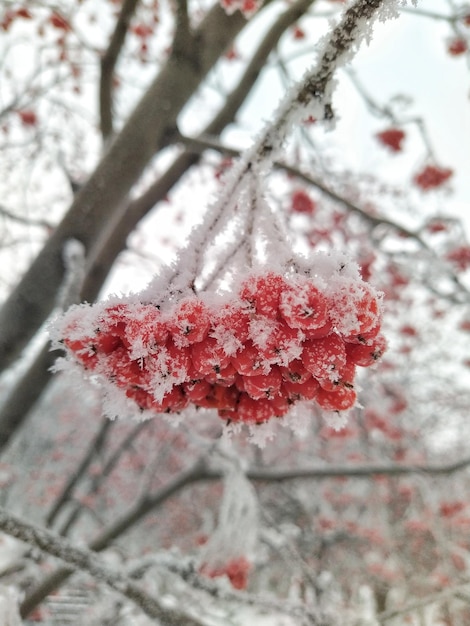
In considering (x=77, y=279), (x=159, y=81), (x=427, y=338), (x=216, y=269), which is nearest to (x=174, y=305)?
(x=216, y=269)

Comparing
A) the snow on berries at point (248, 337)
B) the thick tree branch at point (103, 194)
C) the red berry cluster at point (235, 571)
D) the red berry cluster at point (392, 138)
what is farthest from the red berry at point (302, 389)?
the red berry cluster at point (392, 138)

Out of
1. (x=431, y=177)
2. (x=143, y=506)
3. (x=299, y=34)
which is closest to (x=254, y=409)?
(x=143, y=506)

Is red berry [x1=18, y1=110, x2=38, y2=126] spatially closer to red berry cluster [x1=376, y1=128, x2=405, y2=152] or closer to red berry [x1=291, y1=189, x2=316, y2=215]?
red berry [x1=291, y1=189, x2=316, y2=215]

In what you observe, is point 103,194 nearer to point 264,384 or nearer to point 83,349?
point 83,349

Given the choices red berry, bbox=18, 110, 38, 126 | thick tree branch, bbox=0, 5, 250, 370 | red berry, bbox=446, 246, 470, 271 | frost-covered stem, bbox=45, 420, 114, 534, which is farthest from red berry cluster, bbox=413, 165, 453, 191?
red berry, bbox=18, 110, 38, 126

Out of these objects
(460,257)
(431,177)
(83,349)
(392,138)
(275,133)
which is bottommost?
(83,349)
